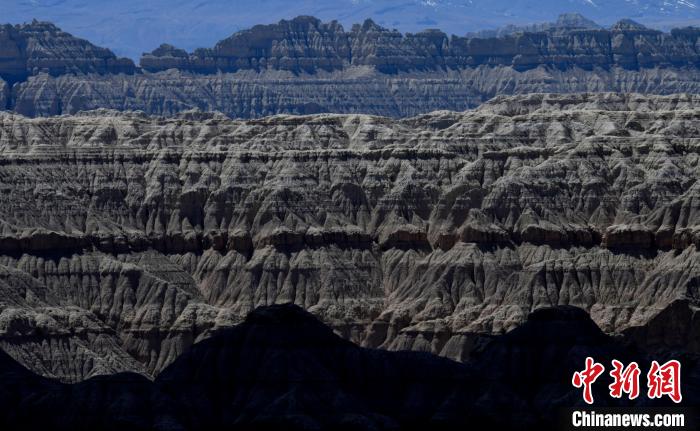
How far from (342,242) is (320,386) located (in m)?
56.4

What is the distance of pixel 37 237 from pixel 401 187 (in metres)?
25.9

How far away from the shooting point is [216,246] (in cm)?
17738

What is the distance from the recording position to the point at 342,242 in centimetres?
17512

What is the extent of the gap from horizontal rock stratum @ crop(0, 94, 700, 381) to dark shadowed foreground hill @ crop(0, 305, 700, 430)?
26140mm

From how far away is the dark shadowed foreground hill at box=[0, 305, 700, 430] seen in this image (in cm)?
11656

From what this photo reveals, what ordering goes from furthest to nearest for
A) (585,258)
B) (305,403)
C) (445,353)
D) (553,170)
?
1. (553,170)
2. (585,258)
3. (445,353)
4. (305,403)

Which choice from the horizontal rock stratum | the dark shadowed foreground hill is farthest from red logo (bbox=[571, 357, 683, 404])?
the horizontal rock stratum

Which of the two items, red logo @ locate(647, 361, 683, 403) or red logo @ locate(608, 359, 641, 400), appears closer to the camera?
red logo @ locate(647, 361, 683, 403)

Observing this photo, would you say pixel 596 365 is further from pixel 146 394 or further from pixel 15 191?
pixel 15 191

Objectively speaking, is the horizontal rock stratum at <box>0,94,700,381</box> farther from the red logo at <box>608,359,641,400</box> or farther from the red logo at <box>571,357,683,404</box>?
the red logo at <box>608,359,641,400</box>

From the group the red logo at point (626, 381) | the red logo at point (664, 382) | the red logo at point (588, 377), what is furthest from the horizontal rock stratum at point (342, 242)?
the red logo at point (664, 382)

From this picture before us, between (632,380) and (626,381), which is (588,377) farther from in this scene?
(632,380)

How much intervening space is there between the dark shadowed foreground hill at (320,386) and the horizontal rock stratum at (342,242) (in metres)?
26.1

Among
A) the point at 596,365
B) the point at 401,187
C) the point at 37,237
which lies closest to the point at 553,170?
the point at 401,187
